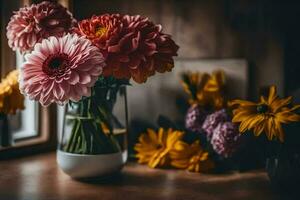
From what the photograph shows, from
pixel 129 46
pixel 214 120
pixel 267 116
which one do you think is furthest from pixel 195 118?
pixel 129 46

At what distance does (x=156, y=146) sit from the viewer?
1381mm

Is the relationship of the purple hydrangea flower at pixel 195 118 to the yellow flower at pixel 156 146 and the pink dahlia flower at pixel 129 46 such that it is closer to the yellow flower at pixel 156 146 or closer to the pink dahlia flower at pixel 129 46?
the yellow flower at pixel 156 146

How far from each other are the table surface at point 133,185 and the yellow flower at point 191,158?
0.06 feet

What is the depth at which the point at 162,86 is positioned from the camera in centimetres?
147

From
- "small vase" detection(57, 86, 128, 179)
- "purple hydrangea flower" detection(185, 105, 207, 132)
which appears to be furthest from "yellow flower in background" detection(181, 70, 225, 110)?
"small vase" detection(57, 86, 128, 179)

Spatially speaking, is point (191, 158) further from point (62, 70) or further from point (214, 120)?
point (62, 70)

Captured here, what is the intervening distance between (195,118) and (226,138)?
131 mm

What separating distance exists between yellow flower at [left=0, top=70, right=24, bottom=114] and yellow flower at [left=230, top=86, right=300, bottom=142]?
54cm

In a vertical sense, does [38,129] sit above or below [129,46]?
below

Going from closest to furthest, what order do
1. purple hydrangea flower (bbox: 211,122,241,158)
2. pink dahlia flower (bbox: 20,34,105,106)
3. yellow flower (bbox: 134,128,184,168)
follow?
pink dahlia flower (bbox: 20,34,105,106) < purple hydrangea flower (bbox: 211,122,241,158) < yellow flower (bbox: 134,128,184,168)

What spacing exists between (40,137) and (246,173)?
574mm

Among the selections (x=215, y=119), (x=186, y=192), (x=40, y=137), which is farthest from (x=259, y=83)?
(x=40, y=137)

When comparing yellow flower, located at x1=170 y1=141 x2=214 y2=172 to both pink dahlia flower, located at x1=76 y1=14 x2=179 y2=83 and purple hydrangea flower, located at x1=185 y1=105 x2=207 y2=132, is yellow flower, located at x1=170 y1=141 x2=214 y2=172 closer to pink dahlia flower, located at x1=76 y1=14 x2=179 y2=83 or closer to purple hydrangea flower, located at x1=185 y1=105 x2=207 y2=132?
purple hydrangea flower, located at x1=185 y1=105 x2=207 y2=132

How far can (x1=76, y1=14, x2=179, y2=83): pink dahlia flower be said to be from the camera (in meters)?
1.05
